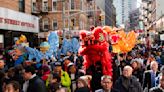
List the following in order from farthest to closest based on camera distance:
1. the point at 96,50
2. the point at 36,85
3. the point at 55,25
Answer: the point at 55,25
the point at 96,50
the point at 36,85

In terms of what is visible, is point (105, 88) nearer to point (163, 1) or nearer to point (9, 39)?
point (9, 39)

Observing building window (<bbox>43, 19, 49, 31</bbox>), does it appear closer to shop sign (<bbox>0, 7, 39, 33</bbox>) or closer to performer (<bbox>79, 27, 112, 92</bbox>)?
shop sign (<bbox>0, 7, 39, 33</bbox>)

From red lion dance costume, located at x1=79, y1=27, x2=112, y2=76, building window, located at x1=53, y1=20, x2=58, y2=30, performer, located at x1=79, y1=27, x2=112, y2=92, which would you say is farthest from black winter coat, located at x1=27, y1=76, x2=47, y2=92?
building window, located at x1=53, y1=20, x2=58, y2=30

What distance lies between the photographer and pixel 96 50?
11.4 metres

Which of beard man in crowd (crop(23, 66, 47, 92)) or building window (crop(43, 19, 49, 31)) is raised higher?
building window (crop(43, 19, 49, 31))

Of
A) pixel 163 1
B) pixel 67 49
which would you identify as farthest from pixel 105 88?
pixel 163 1

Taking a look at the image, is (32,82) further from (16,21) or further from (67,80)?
(16,21)

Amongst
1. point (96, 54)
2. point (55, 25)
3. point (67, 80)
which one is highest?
point (55, 25)

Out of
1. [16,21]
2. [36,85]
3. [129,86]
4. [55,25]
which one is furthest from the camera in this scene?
[55,25]

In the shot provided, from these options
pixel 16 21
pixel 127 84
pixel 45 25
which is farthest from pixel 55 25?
pixel 127 84

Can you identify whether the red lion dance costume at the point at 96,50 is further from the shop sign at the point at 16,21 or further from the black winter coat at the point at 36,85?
the shop sign at the point at 16,21

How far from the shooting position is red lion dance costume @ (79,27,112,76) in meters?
11.4

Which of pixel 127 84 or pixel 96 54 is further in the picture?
pixel 96 54

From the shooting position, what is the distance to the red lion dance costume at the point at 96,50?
11.4m
